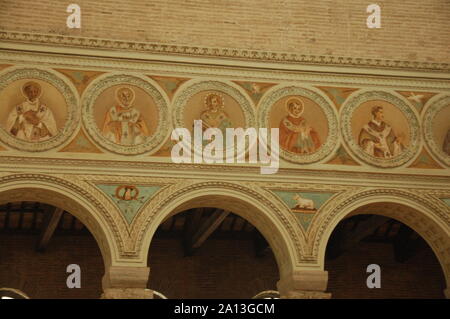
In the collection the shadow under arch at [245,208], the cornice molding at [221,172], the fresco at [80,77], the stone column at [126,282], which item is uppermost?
the fresco at [80,77]

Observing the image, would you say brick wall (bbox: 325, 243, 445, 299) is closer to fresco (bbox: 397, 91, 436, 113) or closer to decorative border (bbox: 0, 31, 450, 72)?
fresco (bbox: 397, 91, 436, 113)

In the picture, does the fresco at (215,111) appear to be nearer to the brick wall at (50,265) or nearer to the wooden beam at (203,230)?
the wooden beam at (203,230)

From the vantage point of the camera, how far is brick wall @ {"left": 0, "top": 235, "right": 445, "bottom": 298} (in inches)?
758

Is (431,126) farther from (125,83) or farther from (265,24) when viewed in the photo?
(125,83)

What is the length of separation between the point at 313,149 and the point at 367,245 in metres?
6.32

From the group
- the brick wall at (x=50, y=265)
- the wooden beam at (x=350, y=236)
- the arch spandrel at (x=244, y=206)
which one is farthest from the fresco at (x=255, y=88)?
the brick wall at (x=50, y=265)

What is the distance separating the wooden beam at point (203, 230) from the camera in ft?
59.0

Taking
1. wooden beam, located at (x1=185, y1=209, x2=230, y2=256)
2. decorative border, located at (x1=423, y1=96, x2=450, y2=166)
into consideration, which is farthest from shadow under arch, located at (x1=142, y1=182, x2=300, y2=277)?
decorative border, located at (x1=423, y1=96, x2=450, y2=166)

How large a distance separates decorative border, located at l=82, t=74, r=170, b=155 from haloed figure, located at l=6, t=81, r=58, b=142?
2.02ft

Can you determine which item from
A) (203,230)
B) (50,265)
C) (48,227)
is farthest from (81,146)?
(50,265)

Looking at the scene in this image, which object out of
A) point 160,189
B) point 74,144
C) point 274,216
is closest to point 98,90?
point 74,144

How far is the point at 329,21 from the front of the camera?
1620 cm

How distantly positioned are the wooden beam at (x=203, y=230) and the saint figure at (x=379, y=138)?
3436 millimetres
